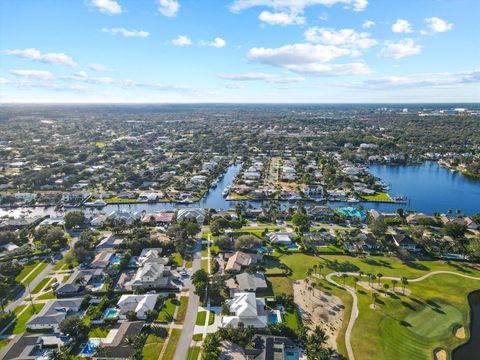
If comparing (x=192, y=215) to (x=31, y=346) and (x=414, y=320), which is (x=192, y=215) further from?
(x=414, y=320)

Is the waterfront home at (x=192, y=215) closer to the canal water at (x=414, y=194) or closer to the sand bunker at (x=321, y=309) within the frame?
the canal water at (x=414, y=194)

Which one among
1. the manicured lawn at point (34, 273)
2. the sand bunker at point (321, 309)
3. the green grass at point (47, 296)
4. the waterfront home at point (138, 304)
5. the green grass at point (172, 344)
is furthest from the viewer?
the manicured lawn at point (34, 273)

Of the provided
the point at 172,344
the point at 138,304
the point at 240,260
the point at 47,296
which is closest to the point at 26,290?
the point at 47,296

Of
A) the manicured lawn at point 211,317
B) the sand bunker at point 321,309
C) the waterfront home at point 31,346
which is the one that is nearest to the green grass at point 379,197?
the sand bunker at point 321,309

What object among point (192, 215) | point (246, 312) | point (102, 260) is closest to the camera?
point (246, 312)

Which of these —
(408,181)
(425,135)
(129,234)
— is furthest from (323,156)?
(129,234)

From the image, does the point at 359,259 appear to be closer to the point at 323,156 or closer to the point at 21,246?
the point at 21,246
